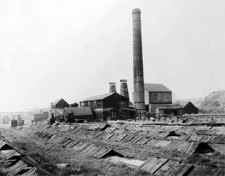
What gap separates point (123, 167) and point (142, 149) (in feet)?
19.9

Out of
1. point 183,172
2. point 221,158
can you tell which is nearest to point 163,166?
point 183,172

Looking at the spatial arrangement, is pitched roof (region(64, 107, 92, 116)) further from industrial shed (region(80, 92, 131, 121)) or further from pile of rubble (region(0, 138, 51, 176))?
pile of rubble (region(0, 138, 51, 176))

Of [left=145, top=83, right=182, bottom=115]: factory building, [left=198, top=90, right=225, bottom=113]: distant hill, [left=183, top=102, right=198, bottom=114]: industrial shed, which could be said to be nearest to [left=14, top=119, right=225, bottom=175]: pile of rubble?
[left=145, top=83, right=182, bottom=115]: factory building

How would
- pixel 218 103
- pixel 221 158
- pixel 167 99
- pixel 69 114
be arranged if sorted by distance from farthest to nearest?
1. pixel 218 103
2. pixel 167 99
3. pixel 69 114
4. pixel 221 158

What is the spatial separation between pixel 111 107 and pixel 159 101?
14.2 meters

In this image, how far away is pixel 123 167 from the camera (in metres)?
14.8

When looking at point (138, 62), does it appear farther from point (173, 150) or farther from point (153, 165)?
point (153, 165)

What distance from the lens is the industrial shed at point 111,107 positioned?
54.6 m

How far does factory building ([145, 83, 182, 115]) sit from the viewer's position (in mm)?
59100

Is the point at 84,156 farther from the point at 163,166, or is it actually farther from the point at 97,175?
the point at 163,166

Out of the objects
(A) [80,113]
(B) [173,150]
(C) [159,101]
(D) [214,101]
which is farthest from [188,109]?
(B) [173,150]

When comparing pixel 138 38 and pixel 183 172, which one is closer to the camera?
pixel 183 172

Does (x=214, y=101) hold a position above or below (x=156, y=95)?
below

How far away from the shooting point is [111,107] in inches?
2172
